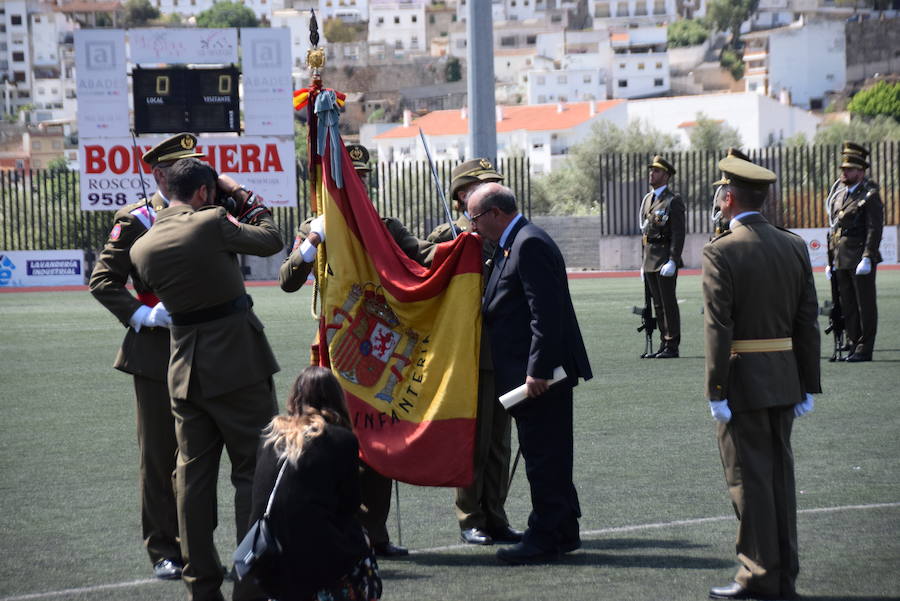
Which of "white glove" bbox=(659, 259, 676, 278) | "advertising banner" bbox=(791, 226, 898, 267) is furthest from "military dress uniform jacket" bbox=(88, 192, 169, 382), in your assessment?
"advertising banner" bbox=(791, 226, 898, 267)

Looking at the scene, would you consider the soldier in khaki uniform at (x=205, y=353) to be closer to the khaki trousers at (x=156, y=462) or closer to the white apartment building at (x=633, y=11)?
the khaki trousers at (x=156, y=462)

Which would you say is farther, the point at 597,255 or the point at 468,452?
the point at 597,255

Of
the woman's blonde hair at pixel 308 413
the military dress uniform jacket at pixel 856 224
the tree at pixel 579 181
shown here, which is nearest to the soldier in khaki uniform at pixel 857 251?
the military dress uniform jacket at pixel 856 224

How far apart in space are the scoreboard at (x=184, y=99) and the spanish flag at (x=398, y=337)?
24972 mm

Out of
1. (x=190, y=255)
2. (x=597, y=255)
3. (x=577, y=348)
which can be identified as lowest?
(x=597, y=255)

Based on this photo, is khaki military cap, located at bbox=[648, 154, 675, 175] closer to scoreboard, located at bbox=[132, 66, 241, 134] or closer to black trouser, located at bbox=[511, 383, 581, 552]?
black trouser, located at bbox=[511, 383, 581, 552]

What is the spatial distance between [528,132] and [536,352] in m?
117

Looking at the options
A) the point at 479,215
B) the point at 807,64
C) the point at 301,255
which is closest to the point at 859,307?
the point at 479,215

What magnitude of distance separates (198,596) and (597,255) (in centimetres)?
3795

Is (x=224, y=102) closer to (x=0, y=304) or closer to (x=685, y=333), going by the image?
(x=0, y=304)

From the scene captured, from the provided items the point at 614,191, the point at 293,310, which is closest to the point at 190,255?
the point at 293,310

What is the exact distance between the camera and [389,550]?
6.90 metres

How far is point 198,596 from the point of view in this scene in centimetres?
607

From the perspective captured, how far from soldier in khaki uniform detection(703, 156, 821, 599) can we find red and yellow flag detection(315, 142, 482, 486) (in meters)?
1.45
